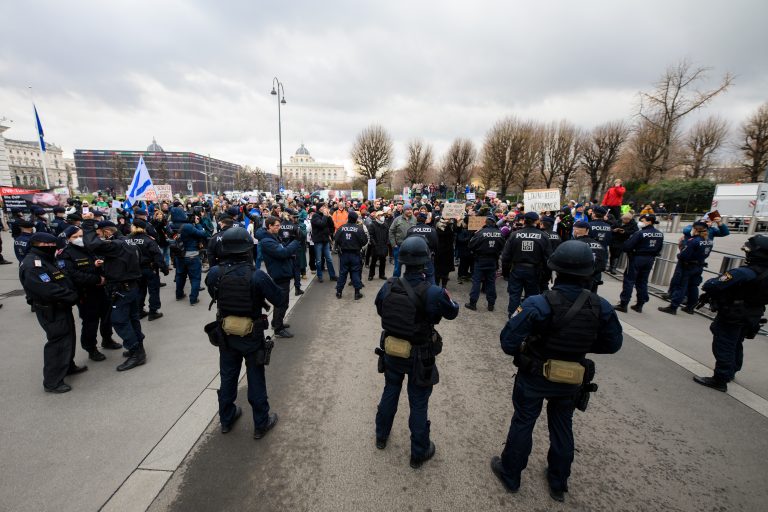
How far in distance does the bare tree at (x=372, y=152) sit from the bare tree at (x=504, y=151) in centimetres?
1222

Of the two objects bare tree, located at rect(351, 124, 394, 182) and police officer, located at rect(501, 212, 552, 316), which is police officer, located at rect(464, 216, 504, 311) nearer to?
police officer, located at rect(501, 212, 552, 316)

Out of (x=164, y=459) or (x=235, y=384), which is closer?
(x=164, y=459)

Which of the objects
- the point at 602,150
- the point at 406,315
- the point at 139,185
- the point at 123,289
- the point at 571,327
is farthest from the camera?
the point at 602,150

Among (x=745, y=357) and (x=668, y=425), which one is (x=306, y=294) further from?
(x=745, y=357)

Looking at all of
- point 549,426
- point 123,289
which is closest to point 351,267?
point 123,289

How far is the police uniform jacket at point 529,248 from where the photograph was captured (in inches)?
227

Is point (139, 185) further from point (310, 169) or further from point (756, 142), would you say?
point (310, 169)

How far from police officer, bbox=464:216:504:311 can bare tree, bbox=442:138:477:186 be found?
36316 mm

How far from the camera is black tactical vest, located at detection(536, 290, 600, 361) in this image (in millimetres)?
2369

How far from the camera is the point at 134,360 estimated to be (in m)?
4.50

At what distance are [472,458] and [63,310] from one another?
4.96m

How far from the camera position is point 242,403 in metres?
3.78

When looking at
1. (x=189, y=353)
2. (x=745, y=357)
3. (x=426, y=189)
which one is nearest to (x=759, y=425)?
(x=745, y=357)

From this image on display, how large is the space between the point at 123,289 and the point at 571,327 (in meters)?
5.41
